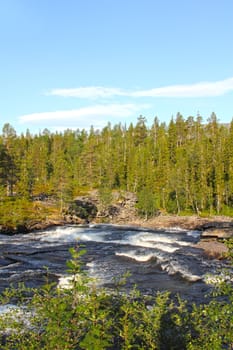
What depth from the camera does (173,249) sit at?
42469mm

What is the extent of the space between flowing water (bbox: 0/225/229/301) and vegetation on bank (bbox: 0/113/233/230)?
21146 mm

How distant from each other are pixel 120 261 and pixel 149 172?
72.4m

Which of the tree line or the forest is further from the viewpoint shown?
the tree line

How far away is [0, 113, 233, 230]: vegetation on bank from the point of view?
85.1 metres

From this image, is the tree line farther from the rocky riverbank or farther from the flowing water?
the flowing water

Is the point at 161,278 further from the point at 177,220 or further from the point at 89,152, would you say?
the point at 89,152

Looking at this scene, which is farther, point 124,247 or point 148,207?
point 148,207

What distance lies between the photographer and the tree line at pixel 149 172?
88.8 metres

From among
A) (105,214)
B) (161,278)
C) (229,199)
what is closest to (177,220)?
(105,214)

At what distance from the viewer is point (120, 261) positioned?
1420 inches

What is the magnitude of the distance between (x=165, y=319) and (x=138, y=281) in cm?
1964

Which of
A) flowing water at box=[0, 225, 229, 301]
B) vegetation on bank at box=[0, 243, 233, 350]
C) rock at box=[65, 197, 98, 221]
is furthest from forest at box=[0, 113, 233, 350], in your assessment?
flowing water at box=[0, 225, 229, 301]

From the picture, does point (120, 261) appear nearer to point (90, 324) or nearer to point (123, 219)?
point (90, 324)

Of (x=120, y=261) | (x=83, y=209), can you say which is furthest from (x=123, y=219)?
(x=120, y=261)
